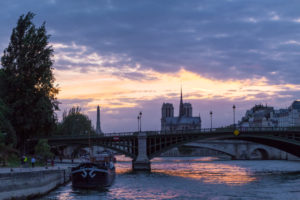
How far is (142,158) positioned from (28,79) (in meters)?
29.3

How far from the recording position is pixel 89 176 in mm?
55000

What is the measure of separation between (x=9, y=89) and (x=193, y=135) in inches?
1436

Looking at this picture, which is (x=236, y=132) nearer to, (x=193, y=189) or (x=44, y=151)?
(x=193, y=189)

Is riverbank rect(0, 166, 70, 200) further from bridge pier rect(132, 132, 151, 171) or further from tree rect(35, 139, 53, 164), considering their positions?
bridge pier rect(132, 132, 151, 171)

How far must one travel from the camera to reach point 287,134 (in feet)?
278

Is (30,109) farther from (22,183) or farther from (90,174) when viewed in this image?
(22,183)

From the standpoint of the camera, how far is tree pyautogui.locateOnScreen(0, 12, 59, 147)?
6556 centimetres

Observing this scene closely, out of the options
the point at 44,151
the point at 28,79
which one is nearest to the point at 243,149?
the point at 44,151

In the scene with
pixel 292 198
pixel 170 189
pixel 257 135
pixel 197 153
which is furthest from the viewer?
pixel 197 153

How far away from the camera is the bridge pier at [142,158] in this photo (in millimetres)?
85562

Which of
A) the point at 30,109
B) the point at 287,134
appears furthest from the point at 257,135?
the point at 30,109

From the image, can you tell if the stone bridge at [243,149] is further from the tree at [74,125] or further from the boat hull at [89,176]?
the boat hull at [89,176]

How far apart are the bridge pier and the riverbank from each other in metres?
36.4

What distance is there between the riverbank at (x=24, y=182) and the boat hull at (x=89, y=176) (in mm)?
4767
